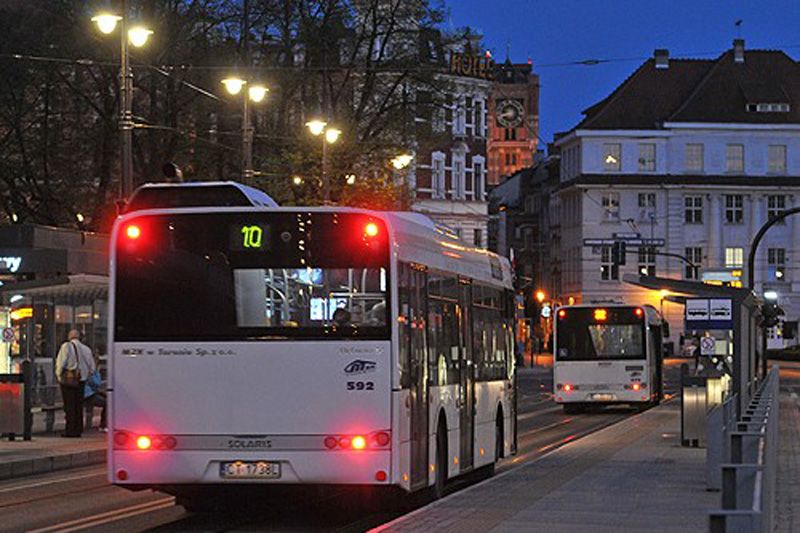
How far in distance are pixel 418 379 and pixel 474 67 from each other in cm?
9386

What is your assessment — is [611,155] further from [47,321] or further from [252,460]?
[252,460]

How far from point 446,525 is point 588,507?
8.89 feet

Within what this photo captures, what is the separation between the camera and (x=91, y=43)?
58.4 metres

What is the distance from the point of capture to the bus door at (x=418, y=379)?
18.2 metres

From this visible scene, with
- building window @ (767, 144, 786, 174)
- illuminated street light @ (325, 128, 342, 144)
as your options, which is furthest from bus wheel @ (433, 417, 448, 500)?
building window @ (767, 144, 786, 174)

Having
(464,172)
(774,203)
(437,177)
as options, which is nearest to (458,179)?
(464,172)

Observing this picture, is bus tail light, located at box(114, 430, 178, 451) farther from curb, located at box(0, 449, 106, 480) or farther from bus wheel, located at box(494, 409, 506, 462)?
curb, located at box(0, 449, 106, 480)

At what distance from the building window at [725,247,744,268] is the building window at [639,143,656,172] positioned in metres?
7.69

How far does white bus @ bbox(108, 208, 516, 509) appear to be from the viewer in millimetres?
17203

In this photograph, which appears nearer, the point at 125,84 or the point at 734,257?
the point at 125,84

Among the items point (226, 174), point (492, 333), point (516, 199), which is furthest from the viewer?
point (516, 199)

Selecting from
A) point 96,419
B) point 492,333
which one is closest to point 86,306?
point 96,419

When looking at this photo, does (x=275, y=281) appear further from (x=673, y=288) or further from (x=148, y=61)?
(x=148, y=61)

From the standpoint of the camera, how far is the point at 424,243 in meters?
19.2
